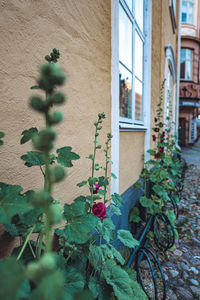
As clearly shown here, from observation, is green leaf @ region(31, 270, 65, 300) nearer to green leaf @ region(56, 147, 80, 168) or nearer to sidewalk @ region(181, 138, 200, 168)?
green leaf @ region(56, 147, 80, 168)

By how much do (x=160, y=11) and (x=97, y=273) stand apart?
178 inches

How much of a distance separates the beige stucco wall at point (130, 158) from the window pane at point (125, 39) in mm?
960

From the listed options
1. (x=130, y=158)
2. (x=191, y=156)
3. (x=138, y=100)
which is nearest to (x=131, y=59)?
(x=138, y=100)

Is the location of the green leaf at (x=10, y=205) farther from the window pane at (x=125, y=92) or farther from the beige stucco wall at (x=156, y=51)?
the beige stucco wall at (x=156, y=51)

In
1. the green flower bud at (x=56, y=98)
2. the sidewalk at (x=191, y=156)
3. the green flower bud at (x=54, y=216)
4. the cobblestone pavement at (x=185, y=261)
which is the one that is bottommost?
the cobblestone pavement at (x=185, y=261)

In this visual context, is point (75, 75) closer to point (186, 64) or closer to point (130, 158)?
point (130, 158)

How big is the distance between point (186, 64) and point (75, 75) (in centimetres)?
1618

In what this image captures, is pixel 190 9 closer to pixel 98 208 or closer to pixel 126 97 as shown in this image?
pixel 126 97

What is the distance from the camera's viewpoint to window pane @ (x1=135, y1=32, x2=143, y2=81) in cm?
305


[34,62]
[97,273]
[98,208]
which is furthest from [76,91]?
[97,273]

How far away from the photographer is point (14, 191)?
0.52 m

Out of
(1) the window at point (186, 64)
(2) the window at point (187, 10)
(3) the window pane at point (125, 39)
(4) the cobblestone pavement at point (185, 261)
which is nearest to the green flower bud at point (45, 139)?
(4) the cobblestone pavement at point (185, 261)

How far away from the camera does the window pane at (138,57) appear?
10.0 ft

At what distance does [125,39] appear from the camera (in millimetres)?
2576
